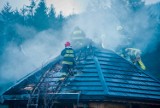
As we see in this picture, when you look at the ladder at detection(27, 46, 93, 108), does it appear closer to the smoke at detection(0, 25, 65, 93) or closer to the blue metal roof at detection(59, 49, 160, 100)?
the blue metal roof at detection(59, 49, 160, 100)

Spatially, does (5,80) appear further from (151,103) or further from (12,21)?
(151,103)

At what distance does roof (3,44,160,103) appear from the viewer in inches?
339

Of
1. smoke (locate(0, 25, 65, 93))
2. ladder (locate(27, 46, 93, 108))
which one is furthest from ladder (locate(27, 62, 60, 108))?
smoke (locate(0, 25, 65, 93))

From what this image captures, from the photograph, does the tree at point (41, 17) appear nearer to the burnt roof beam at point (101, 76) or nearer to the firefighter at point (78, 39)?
the firefighter at point (78, 39)

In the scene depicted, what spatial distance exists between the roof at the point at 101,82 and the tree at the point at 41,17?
20482 millimetres

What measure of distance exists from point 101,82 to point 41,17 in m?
25.6

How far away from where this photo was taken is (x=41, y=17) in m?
33.1

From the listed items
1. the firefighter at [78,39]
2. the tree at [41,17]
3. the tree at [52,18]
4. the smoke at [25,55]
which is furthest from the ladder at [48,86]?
the tree at [41,17]

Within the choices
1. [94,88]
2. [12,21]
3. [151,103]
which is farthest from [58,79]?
[12,21]

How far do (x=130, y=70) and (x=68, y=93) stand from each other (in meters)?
3.44

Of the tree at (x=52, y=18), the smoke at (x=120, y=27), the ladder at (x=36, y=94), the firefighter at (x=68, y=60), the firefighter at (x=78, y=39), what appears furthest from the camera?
the tree at (x=52, y=18)

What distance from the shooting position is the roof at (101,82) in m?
8.60

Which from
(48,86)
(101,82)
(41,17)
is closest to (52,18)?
(41,17)

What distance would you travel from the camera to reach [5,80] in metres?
24.3
